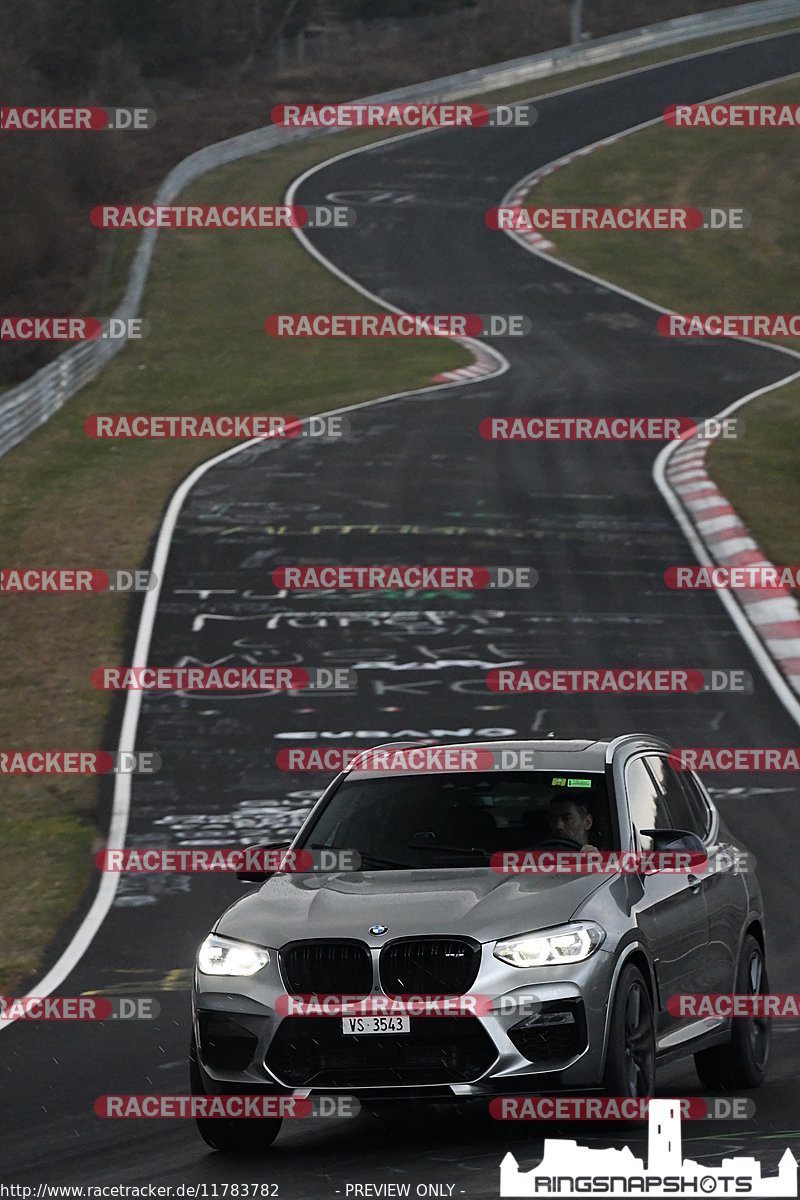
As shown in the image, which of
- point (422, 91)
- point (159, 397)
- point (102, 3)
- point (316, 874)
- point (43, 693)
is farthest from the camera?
point (102, 3)

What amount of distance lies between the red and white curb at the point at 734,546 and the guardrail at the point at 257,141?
11.0 m

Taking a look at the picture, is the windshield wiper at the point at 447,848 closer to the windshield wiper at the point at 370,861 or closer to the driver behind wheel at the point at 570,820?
the windshield wiper at the point at 370,861

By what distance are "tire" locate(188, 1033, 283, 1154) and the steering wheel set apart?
161 cm

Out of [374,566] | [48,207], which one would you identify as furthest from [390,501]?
[48,207]

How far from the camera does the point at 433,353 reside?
124ft

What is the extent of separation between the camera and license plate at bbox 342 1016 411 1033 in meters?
Answer: 7.32

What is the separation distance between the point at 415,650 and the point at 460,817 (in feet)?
37.6

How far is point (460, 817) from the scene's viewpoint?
853 centimetres

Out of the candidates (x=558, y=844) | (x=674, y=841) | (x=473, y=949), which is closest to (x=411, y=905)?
(x=473, y=949)

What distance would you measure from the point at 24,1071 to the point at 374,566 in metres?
13.8

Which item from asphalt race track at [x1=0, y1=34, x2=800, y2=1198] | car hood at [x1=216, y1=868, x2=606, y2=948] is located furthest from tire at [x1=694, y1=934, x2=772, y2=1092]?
car hood at [x1=216, y1=868, x2=606, y2=948]

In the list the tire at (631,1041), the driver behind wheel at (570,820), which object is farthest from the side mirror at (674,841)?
the tire at (631,1041)

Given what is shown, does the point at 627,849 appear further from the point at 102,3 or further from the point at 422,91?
the point at 102,3

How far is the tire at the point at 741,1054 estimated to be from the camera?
866 centimetres
